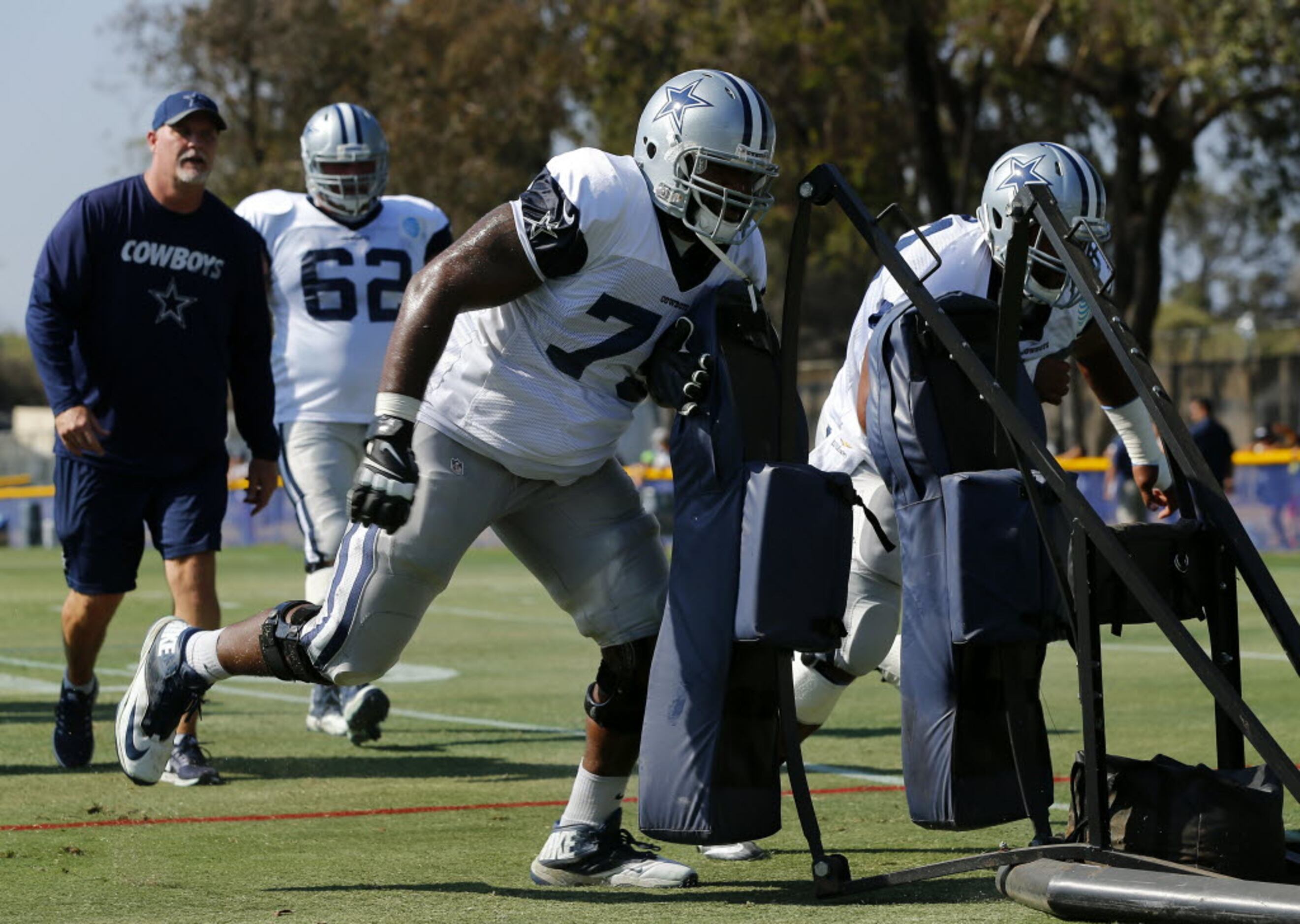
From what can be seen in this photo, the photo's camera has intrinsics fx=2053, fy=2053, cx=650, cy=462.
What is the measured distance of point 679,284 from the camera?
188 inches

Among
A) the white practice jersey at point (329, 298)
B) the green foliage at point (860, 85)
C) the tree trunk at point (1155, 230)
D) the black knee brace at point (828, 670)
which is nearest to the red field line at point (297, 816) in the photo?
the black knee brace at point (828, 670)

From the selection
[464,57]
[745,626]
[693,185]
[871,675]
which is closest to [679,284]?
[693,185]

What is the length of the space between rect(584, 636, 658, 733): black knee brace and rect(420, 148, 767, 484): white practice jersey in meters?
0.44

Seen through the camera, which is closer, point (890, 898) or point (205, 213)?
point (890, 898)

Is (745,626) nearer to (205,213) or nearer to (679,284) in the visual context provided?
(679,284)

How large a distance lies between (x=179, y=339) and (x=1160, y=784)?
12.3 ft

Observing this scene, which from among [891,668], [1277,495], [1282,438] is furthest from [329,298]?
[1282,438]

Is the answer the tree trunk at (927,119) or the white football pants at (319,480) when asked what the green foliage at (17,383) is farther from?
Result: the white football pants at (319,480)

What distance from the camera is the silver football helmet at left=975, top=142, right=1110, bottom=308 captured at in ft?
16.3

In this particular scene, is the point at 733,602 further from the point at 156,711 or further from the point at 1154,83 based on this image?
the point at 1154,83

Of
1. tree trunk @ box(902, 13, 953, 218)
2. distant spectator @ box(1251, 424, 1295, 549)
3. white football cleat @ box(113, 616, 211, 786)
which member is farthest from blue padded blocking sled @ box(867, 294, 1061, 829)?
tree trunk @ box(902, 13, 953, 218)

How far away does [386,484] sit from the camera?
4.44 meters

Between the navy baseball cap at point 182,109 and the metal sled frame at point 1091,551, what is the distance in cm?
280

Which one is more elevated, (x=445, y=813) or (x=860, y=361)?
(x=860, y=361)
